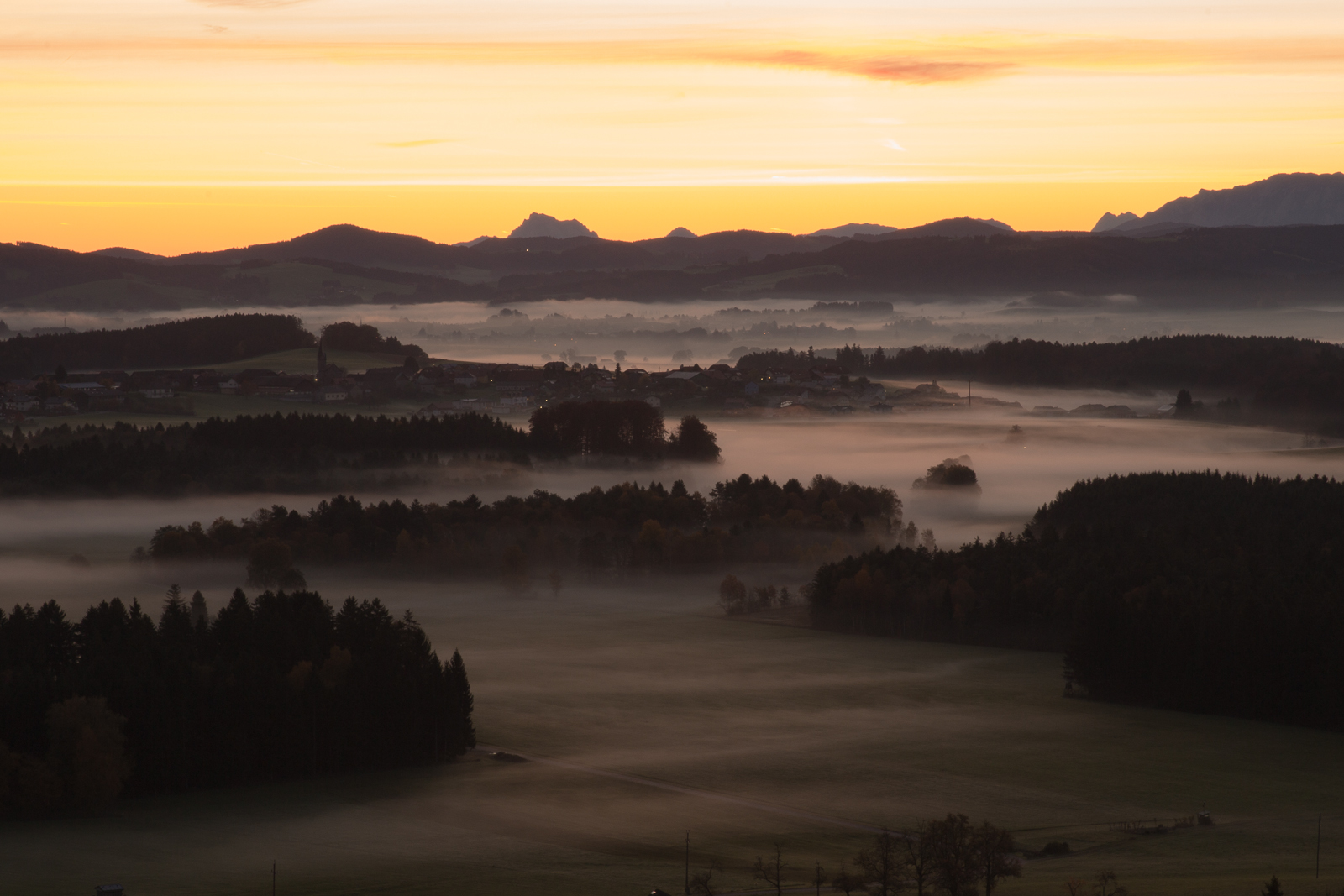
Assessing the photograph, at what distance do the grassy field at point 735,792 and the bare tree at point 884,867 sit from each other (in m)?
2.18

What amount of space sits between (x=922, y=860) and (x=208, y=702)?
32320mm

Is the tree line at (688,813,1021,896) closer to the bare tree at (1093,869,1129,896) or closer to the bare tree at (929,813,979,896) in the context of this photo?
the bare tree at (929,813,979,896)

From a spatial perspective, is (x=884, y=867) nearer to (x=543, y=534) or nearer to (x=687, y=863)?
(x=687, y=863)

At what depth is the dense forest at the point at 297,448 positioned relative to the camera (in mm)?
151500

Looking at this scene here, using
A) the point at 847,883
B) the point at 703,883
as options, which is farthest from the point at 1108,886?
the point at 703,883

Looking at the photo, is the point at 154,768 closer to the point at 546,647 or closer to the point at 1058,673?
the point at 546,647

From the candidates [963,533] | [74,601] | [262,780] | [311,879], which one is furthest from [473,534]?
[311,879]

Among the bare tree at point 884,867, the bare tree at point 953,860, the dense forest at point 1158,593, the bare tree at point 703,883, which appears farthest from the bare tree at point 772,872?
the dense forest at point 1158,593

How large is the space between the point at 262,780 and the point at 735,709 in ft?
75.9

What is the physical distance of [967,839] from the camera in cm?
4450

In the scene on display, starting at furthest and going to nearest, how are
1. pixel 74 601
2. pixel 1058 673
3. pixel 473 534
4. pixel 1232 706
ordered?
pixel 473 534, pixel 74 601, pixel 1058 673, pixel 1232 706

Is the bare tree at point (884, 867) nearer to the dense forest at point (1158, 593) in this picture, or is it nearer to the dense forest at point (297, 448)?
the dense forest at point (1158, 593)

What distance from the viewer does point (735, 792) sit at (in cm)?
5759

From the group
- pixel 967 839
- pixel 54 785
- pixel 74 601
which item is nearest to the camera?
pixel 967 839
